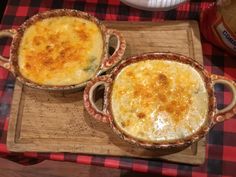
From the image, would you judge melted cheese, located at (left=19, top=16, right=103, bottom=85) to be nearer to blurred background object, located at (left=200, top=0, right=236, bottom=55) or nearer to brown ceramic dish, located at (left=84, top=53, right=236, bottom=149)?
brown ceramic dish, located at (left=84, top=53, right=236, bottom=149)

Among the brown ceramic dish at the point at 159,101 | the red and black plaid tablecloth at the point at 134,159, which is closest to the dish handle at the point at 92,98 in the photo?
the brown ceramic dish at the point at 159,101

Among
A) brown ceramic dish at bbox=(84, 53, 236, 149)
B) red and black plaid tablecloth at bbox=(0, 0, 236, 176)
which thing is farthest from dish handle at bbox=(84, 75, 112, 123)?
red and black plaid tablecloth at bbox=(0, 0, 236, 176)

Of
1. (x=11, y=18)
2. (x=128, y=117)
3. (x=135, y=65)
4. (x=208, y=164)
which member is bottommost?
(x=208, y=164)

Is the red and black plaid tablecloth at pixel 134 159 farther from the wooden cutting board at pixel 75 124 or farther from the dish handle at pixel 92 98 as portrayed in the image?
the dish handle at pixel 92 98

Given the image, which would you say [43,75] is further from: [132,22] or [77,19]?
[132,22]

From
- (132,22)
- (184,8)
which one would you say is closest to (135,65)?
(132,22)

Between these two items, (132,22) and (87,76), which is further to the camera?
(132,22)
